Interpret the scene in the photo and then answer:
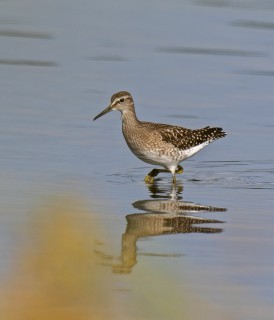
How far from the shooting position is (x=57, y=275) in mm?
8570

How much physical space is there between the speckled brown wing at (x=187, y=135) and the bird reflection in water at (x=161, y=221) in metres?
1.45

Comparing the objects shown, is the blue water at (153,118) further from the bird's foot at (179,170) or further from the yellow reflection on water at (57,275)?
the yellow reflection on water at (57,275)

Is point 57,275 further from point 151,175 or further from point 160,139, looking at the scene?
point 160,139

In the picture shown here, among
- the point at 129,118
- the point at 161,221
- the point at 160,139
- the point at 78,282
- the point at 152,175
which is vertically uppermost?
the point at 129,118

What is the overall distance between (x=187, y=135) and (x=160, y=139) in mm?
459

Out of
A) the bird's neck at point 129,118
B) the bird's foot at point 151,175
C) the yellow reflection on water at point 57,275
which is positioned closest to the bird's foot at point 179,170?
the bird's foot at point 151,175

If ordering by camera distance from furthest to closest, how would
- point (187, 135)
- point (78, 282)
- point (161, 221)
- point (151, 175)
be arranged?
point (187, 135)
point (151, 175)
point (161, 221)
point (78, 282)

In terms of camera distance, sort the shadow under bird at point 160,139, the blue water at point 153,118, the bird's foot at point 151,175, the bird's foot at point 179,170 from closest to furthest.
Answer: the blue water at point 153,118 → the bird's foot at point 151,175 → the shadow under bird at point 160,139 → the bird's foot at point 179,170

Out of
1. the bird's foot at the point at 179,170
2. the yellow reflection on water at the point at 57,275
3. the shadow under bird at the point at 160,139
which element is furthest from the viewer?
the bird's foot at the point at 179,170

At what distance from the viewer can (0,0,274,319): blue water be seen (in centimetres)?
1131

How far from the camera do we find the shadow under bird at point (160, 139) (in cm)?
1538

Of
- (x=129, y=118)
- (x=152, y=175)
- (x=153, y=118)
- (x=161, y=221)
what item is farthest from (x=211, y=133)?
(x=161, y=221)

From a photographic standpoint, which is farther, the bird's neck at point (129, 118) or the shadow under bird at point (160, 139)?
the bird's neck at point (129, 118)

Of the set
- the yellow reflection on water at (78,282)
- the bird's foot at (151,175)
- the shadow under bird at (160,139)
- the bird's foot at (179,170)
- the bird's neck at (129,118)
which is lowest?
the yellow reflection on water at (78,282)
